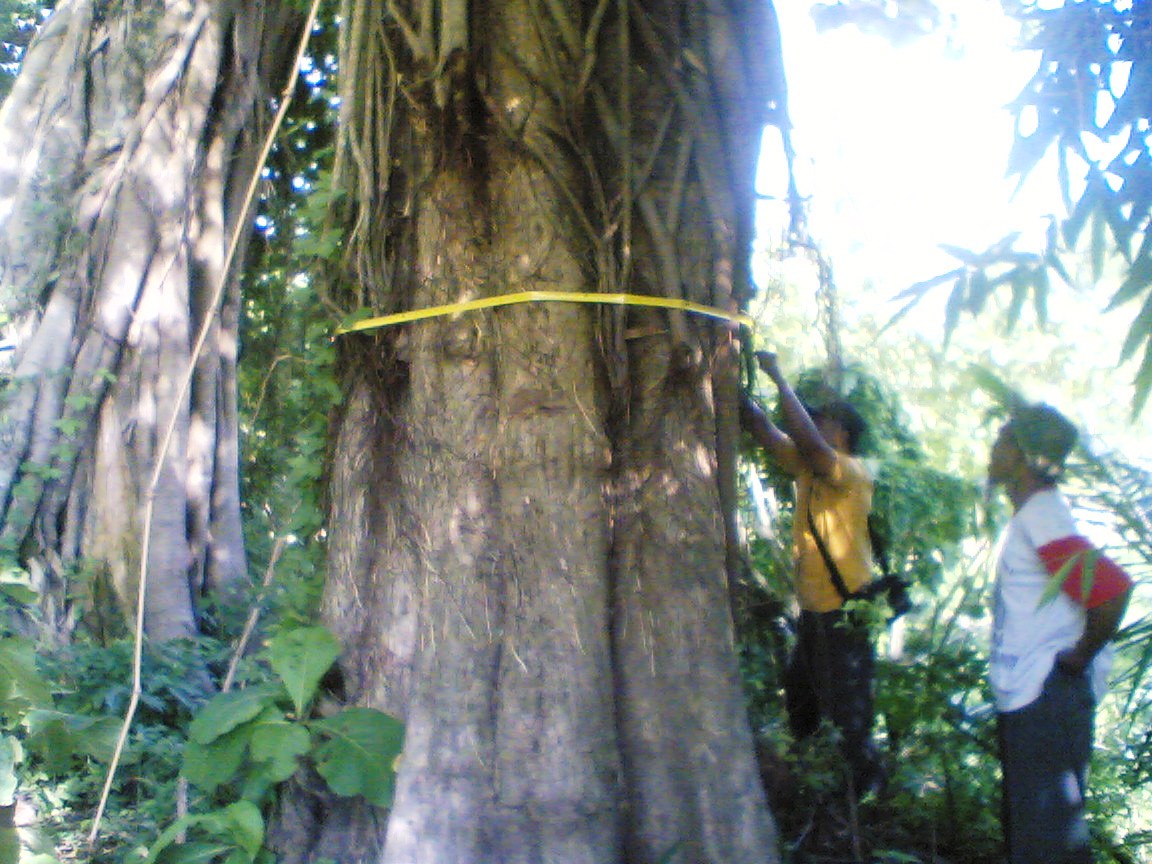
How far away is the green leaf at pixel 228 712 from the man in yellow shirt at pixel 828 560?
6.38 feet

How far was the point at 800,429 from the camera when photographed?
4301 mm

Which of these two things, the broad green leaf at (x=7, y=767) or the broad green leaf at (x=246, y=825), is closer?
the broad green leaf at (x=7, y=767)

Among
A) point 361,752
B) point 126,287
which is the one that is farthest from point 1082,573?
point 126,287

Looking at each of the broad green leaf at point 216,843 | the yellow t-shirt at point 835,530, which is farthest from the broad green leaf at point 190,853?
the yellow t-shirt at point 835,530

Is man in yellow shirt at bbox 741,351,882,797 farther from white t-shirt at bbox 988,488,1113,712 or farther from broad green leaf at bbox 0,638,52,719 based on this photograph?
broad green leaf at bbox 0,638,52,719

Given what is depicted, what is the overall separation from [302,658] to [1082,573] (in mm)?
2280

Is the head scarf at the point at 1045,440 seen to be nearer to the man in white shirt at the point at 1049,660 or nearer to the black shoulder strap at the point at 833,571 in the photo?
the man in white shirt at the point at 1049,660

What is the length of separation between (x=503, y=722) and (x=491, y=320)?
1169 mm

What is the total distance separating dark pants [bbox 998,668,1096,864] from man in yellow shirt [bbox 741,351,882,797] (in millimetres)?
736

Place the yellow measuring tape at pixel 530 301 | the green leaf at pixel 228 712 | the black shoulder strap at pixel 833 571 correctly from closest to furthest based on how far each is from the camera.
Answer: the green leaf at pixel 228 712 → the yellow measuring tape at pixel 530 301 → the black shoulder strap at pixel 833 571

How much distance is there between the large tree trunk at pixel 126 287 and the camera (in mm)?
6121

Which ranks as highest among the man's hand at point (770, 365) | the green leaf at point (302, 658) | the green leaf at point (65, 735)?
the man's hand at point (770, 365)

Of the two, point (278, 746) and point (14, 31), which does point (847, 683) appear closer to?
point (278, 746)

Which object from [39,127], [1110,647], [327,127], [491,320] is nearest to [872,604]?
[1110,647]
